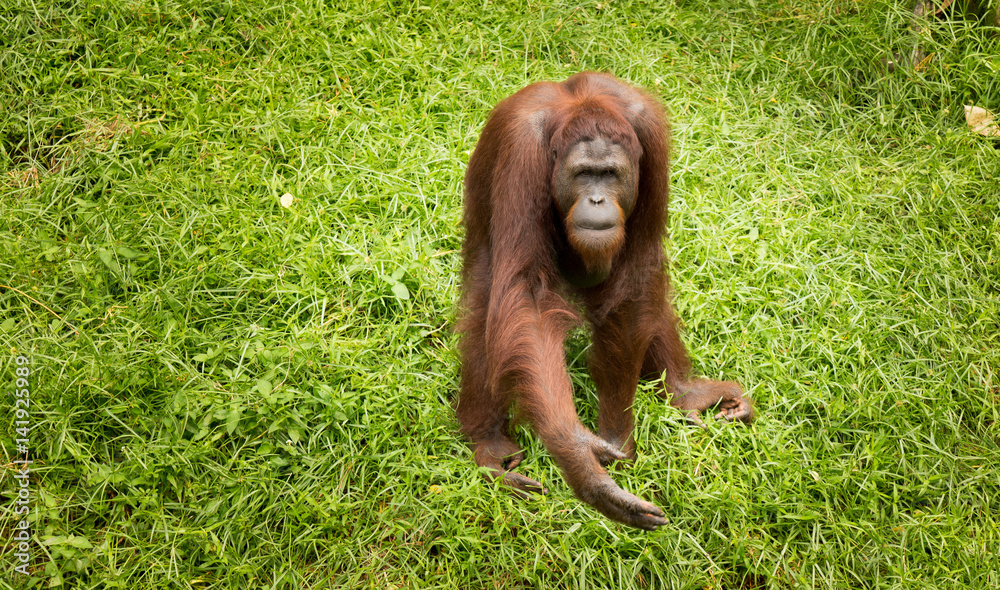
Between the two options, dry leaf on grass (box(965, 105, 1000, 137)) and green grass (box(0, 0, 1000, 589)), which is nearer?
green grass (box(0, 0, 1000, 589))

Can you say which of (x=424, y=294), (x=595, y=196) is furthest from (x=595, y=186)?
(x=424, y=294)

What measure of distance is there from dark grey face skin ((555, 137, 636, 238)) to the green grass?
104 cm

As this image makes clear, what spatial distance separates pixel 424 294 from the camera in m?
3.95

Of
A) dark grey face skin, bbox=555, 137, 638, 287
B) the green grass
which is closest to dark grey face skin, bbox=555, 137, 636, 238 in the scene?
dark grey face skin, bbox=555, 137, 638, 287

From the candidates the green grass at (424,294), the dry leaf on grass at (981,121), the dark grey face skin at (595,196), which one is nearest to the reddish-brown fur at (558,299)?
the dark grey face skin at (595,196)

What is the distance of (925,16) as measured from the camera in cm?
524

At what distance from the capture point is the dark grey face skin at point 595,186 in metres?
2.86

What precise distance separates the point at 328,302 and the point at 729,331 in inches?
78.8

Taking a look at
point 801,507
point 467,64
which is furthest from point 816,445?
point 467,64

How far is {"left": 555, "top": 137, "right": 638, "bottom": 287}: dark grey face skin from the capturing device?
286cm

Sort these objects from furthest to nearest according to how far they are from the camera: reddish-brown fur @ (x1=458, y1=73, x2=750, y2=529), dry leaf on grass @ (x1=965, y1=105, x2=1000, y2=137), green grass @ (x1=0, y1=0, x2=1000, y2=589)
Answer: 1. dry leaf on grass @ (x1=965, y1=105, x2=1000, y2=137)
2. green grass @ (x1=0, y1=0, x2=1000, y2=589)
3. reddish-brown fur @ (x1=458, y1=73, x2=750, y2=529)

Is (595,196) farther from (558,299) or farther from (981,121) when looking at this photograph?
(981,121)

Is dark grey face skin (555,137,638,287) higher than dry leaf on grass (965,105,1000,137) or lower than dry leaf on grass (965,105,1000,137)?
higher

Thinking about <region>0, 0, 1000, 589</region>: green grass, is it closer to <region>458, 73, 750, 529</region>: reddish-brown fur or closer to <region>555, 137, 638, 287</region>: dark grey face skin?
<region>458, 73, 750, 529</region>: reddish-brown fur
